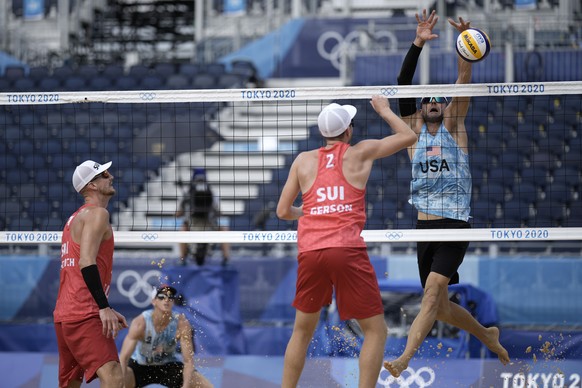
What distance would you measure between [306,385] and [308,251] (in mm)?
2826

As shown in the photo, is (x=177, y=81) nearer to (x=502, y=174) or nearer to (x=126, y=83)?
(x=126, y=83)

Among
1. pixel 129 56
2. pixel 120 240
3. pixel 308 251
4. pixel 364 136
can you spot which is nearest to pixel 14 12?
pixel 129 56

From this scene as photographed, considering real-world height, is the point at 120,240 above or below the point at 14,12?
below

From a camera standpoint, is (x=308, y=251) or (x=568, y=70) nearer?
(x=308, y=251)

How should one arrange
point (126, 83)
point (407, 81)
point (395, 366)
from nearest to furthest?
point (395, 366), point (407, 81), point (126, 83)

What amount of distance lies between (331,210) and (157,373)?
411cm

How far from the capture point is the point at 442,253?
761 cm

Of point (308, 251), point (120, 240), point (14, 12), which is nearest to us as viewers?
point (308, 251)

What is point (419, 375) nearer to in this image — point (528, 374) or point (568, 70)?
point (528, 374)

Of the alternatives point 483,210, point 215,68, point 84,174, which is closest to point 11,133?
point 215,68

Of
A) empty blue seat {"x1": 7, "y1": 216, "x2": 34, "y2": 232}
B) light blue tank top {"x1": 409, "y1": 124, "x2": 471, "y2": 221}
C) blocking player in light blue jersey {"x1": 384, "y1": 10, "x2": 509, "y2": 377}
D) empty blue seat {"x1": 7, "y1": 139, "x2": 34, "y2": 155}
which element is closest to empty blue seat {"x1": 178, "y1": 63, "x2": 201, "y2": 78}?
empty blue seat {"x1": 7, "y1": 139, "x2": 34, "y2": 155}

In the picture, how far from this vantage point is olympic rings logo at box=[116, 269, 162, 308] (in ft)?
40.7

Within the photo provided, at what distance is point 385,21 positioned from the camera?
18422mm

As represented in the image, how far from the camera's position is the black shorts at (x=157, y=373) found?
9.68 meters
